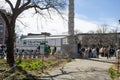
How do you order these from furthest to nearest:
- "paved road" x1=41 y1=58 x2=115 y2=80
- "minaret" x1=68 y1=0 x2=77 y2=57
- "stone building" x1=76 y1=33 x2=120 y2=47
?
"stone building" x1=76 y1=33 x2=120 y2=47 < "minaret" x1=68 y1=0 x2=77 y2=57 < "paved road" x1=41 y1=58 x2=115 y2=80

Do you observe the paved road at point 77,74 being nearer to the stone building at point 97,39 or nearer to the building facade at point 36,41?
the building facade at point 36,41

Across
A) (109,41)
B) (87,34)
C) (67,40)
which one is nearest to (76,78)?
(67,40)

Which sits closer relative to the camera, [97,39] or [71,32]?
[71,32]

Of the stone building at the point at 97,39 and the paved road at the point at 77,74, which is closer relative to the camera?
the paved road at the point at 77,74

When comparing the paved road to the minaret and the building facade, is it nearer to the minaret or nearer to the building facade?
the minaret

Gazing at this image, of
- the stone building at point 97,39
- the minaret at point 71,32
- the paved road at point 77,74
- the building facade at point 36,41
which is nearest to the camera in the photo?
the paved road at point 77,74

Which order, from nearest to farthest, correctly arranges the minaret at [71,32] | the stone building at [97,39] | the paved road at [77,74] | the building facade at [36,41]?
the paved road at [77,74] → the minaret at [71,32] → the building facade at [36,41] → the stone building at [97,39]

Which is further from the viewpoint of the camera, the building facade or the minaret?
the building facade

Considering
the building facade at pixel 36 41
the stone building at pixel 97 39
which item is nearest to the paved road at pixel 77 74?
the building facade at pixel 36 41

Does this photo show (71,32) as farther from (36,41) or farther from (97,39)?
(97,39)

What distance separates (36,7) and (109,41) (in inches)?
3202

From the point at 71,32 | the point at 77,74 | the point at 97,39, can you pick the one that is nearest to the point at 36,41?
the point at 71,32

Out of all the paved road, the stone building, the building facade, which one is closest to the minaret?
the building facade

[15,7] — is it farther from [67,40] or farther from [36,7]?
[67,40]
